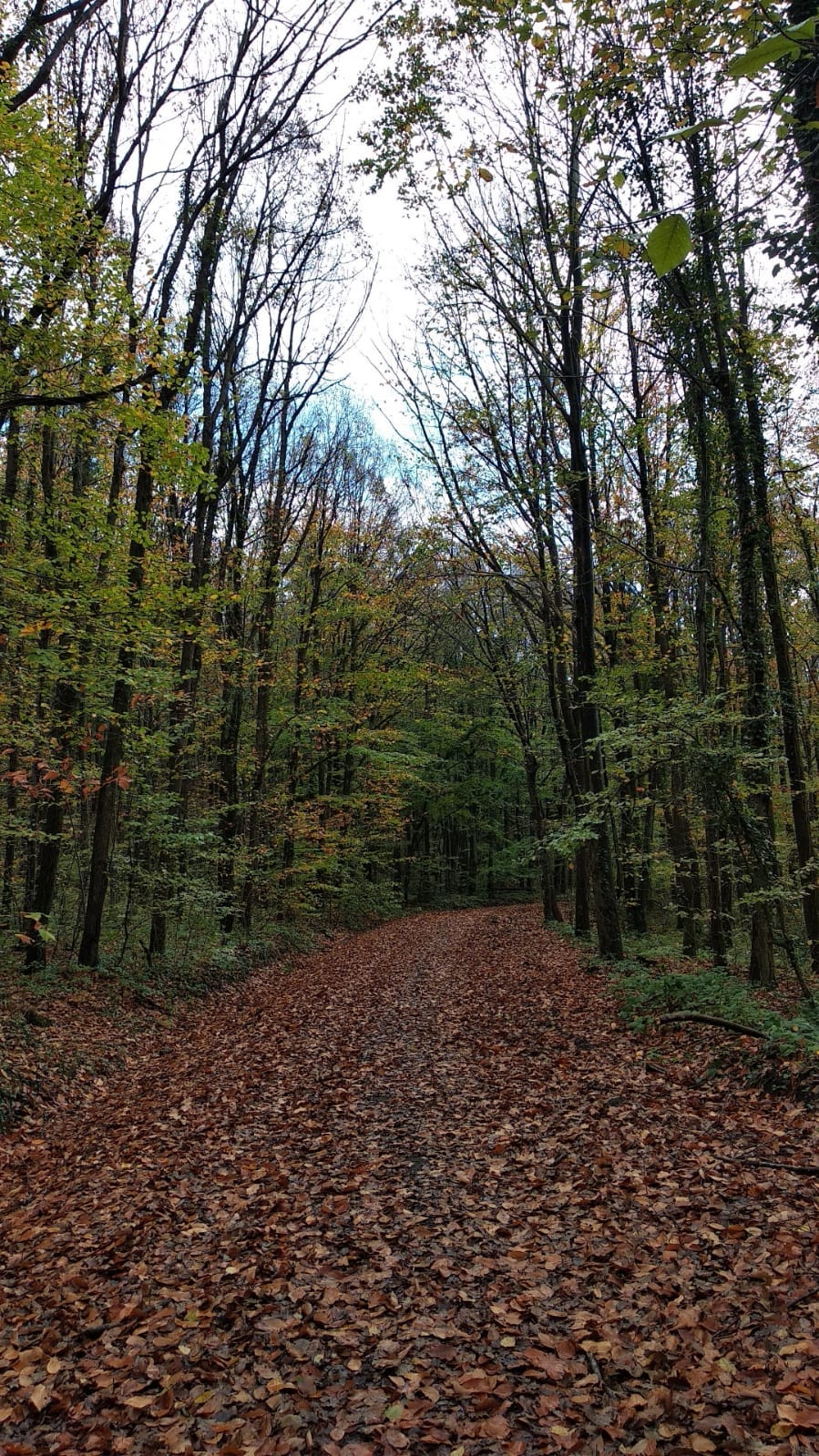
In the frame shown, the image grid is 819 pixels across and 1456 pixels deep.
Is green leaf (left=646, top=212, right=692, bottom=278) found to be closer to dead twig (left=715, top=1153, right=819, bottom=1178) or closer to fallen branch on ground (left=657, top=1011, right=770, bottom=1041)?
dead twig (left=715, top=1153, right=819, bottom=1178)

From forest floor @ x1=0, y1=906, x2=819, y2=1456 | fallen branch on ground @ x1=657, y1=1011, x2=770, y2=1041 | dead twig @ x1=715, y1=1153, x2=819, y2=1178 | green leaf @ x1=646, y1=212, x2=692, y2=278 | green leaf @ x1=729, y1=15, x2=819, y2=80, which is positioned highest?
green leaf @ x1=729, y1=15, x2=819, y2=80

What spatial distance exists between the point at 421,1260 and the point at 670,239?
5139mm

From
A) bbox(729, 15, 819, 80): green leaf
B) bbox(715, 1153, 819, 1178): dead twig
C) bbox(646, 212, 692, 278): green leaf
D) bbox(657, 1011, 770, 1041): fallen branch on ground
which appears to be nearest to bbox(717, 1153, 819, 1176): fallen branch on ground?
bbox(715, 1153, 819, 1178): dead twig

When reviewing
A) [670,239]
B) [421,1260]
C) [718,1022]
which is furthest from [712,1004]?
[670,239]

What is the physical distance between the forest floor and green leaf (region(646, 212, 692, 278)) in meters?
4.01

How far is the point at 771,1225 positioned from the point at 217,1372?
3136mm

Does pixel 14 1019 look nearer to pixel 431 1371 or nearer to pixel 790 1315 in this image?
pixel 431 1371

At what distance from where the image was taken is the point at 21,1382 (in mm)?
3611

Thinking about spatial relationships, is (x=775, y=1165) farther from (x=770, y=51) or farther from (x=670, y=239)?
(x=770, y=51)

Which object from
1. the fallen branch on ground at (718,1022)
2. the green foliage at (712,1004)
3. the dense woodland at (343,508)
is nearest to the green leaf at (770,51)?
the dense woodland at (343,508)

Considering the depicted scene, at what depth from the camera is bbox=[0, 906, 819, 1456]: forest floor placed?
3.20 meters

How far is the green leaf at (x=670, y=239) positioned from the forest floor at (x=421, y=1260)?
13.2 ft

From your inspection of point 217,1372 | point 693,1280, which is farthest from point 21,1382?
point 693,1280

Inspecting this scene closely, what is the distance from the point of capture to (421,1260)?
438 centimetres
